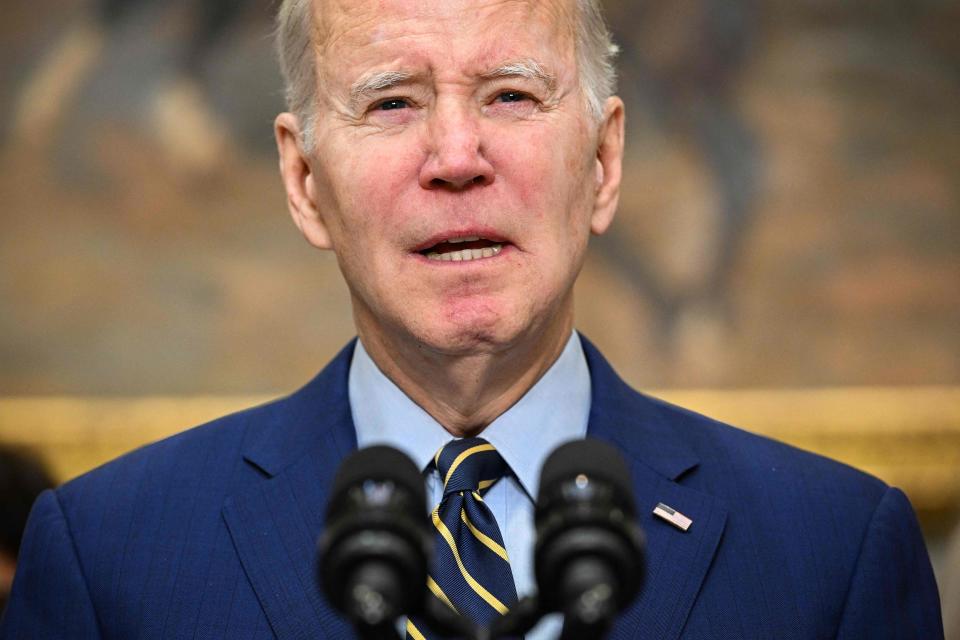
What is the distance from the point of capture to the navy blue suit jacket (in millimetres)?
2348

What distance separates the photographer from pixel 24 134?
16.5ft

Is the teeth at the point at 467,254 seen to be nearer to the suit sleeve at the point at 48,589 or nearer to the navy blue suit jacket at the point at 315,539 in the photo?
the navy blue suit jacket at the point at 315,539

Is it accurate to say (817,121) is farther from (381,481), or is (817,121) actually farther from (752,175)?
(381,481)

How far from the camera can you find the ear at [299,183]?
8.46 ft

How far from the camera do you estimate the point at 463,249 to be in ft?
7.63

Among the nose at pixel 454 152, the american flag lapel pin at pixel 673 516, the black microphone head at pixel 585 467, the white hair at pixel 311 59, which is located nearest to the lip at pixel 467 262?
the nose at pixel 454 152

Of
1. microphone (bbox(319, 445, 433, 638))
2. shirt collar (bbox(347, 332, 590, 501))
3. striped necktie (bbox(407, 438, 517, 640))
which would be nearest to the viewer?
microphone (bbox(319, 445, 433, 638))

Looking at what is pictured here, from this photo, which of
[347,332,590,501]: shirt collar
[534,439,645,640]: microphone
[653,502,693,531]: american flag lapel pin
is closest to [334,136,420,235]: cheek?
[347,332,590,501]: shirt collar

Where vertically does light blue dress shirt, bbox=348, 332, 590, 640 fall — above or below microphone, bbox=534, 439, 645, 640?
below

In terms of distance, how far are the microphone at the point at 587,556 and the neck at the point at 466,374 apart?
903 mm

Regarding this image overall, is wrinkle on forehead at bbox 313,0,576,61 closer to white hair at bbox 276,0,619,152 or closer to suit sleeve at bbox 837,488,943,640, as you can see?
white hair at bbox 276,0,619,152

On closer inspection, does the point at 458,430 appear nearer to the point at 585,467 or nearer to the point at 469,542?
the point at 469,542

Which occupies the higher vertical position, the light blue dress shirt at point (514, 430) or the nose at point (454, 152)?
the nose at point (454, 152)

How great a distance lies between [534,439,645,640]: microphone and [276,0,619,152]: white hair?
116 centimetres
